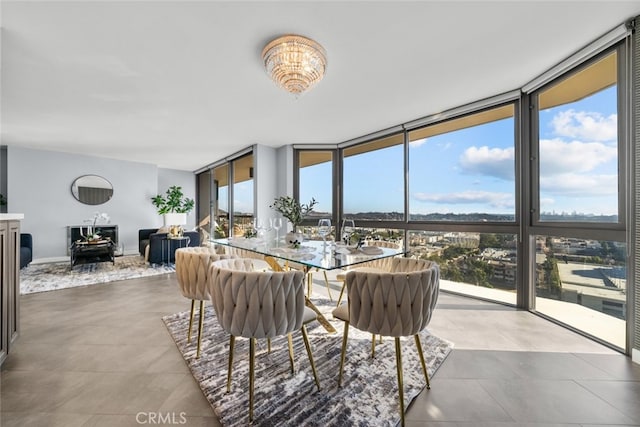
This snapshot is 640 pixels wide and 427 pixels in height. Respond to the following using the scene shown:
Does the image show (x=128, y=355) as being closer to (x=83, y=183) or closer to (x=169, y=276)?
(x=169, y=276)

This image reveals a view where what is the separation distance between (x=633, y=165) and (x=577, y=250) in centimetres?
87

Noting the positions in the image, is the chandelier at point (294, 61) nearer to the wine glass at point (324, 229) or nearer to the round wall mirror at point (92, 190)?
the wine glass at point (324, 229)

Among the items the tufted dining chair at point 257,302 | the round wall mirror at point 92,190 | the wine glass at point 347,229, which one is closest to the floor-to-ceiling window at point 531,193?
the wine glass at point 347,229

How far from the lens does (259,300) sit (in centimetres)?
138

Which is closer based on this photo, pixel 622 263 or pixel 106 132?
pixel 622 263

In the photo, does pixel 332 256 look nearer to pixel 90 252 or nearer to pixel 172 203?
pixel 90 252

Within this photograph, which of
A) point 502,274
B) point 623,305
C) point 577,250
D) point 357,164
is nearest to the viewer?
point 623,305

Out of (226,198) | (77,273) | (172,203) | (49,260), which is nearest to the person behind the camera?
(77,273)

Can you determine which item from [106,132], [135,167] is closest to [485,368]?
[106,132]

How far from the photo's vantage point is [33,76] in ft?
8.73

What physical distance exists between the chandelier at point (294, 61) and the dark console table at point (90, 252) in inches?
194

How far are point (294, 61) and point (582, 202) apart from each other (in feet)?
9.45

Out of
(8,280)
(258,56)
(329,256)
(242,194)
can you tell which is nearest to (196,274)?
(329,256)

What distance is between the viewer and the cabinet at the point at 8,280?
188 centimetres
